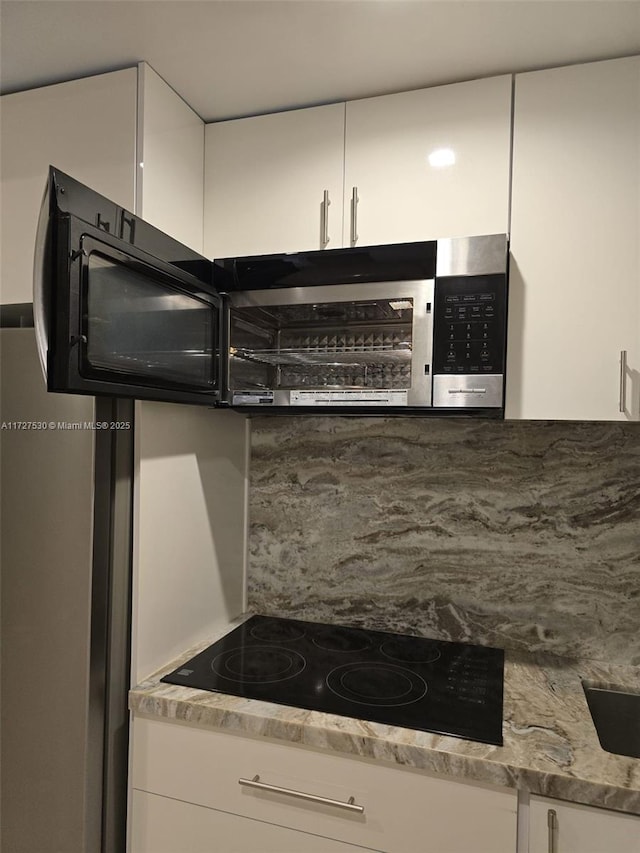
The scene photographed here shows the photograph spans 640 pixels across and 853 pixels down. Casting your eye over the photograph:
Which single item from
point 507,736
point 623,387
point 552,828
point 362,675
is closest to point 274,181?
point 623,387

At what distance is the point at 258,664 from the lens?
1.54 m

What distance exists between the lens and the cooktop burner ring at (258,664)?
145 centimetres

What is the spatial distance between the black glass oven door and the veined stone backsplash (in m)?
0.57

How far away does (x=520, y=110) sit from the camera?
1389mm

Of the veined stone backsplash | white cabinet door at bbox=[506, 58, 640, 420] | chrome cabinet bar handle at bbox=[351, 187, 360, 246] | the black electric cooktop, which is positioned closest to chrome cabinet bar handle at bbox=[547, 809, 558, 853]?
the black electric cooktop

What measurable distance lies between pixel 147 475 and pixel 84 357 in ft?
1.59

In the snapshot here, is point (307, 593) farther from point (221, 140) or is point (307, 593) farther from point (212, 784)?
point (221, 140)

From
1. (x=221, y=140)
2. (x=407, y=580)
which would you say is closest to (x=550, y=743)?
(x=407, y=580)

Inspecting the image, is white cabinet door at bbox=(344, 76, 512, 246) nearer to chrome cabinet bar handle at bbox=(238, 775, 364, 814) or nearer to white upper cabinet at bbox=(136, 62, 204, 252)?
white upper cabinet at bbox=(136, 62, 204, 252)

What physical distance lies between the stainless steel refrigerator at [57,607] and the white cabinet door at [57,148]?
0.98ft

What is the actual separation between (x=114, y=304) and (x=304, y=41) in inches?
30.8

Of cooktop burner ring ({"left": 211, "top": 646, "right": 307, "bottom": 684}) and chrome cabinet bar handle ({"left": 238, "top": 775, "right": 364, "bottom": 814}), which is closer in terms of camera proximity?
chrome cabinet bar handle ({"left": 238, "top": 775, "right": 364, "bottom": 814})

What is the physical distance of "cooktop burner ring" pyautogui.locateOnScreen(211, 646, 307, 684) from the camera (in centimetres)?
145

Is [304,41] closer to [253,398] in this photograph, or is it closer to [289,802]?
[253,398]
